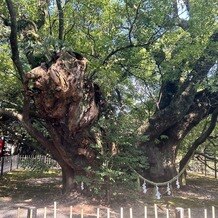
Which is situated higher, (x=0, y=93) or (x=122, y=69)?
(x=122, y=69)

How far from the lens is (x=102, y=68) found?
8.71m

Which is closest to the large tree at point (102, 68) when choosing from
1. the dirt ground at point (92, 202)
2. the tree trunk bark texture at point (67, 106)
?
the tree trunk bark texture at point (67, 106)

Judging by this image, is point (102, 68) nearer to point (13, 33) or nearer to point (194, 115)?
point (13, 33)

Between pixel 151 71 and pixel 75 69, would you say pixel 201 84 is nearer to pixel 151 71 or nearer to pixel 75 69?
pixel 151 71

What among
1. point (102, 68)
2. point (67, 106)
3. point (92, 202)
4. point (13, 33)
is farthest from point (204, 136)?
point (13, 33)

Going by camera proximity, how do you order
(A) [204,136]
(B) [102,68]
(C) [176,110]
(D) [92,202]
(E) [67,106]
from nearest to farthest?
(E) [67,106] → (D) [92,202] → (B) [102,68] → (C) [176,110] → (A) [204,136]

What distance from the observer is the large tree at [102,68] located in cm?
656

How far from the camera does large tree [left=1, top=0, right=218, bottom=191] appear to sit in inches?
258

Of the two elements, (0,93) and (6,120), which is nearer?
(0,93)

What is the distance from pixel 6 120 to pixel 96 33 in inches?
174

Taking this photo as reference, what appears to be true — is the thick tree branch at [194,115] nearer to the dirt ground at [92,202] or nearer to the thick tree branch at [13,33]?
the dirt ground at [92,202]

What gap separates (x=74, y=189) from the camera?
8.43 metres

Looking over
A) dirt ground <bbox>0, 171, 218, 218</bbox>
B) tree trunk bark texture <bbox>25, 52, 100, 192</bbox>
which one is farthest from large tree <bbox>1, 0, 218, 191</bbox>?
dirt ground <bbox>0, 171, 218, 218</bbox>

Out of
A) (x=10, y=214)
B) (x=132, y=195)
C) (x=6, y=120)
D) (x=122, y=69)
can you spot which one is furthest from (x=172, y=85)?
(x=10, y=214)
